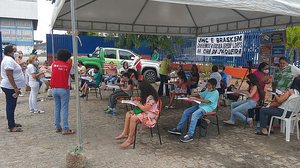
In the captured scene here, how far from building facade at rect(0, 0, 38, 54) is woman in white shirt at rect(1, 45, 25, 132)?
41.0 meters

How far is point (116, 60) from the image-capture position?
14.5 m

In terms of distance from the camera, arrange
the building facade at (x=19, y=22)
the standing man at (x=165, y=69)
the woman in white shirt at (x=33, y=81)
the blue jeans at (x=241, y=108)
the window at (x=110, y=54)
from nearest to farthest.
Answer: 1. the blue jeans at (x=241, y=108)
2. the woman in white shirt at (x=33, y=81)
3. the standing man at (x=165, y=69)
4. the window at (x=110, y=54)
5. the building facade at (x=19, y=22)

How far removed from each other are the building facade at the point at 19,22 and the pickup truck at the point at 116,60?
33.0 metres

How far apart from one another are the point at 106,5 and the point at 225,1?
16.2 feet

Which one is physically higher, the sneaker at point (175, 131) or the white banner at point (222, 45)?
the white banner at point (222, 45)

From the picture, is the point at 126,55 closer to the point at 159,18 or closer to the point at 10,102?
the point at 159,18

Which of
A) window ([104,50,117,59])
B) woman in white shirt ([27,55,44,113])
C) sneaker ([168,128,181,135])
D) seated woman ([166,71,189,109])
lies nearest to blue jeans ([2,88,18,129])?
woman in white shirt ([27,55,44,113])

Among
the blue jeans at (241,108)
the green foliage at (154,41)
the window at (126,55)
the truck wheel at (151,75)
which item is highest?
the green foliage at (154,41)

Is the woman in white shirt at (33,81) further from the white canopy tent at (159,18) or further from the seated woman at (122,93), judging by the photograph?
the seated woman at (122,93)

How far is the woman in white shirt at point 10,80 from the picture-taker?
530 centimetres

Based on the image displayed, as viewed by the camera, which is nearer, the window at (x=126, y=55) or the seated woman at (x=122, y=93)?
the seated woman at (x=122, y=93)

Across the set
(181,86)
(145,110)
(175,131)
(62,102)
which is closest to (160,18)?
(181,86)

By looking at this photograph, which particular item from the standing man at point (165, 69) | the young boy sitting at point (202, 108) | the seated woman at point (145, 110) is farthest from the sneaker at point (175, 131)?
the standing man at point (165, 69)

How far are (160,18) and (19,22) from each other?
4278 centimetres
